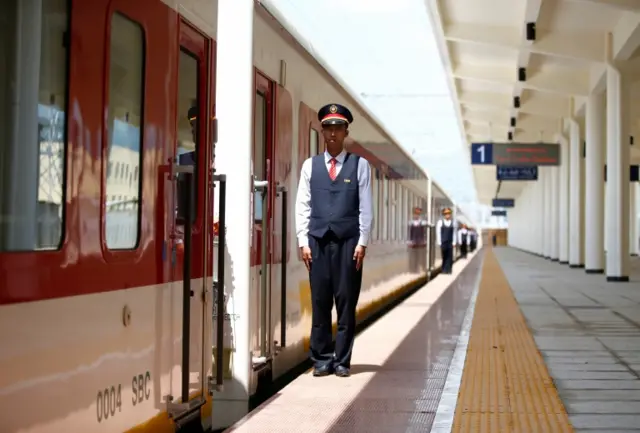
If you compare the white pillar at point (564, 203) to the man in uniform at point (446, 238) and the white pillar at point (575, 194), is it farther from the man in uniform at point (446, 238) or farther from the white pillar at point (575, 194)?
the man in uniform at point (446, 238)

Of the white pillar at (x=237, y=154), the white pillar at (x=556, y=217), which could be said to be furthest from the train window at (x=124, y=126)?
the white pillar at (x=556, y=217)

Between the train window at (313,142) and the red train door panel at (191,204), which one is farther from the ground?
the train window at (313,142)

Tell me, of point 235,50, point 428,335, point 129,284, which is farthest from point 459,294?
point 129,284

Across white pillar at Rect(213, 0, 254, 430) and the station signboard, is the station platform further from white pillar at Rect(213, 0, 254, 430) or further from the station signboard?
the station signboard

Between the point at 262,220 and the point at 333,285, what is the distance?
850 millimetres

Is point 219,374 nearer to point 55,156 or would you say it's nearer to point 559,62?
point 55,156

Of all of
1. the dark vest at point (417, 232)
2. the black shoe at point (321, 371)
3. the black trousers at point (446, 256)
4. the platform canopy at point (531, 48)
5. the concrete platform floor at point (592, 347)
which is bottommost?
the concrete platform floor at point (592, 347)

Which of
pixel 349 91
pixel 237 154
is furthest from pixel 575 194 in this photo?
pixel 237 154

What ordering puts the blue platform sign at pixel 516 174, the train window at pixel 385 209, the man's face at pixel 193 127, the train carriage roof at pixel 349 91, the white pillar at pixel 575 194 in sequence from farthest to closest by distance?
the blue platform sign at pixel 516 174 → the white pillar at pixel 575 194 → the train window at pixel 385 209 → the train carriage roof at pixel 349 91 → the man's face at pixel 193 127

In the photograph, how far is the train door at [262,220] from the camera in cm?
645

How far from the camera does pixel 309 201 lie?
711 cm

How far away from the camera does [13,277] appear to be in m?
3.11

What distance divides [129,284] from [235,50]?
2117mm

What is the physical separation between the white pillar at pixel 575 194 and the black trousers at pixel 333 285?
86.8 feet
